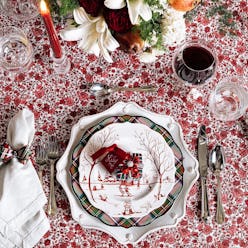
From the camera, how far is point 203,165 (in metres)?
1.20

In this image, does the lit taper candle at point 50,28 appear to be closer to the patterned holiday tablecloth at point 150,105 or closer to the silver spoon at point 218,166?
the patterned holiday tablecloth at point 150,105

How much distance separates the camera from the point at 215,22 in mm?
1316

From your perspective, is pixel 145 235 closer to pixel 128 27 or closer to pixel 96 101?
pixel 96 101

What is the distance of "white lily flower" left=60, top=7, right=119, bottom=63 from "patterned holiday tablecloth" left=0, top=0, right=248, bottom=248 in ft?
0.81

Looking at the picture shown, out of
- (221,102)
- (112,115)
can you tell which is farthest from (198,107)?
(112,115)

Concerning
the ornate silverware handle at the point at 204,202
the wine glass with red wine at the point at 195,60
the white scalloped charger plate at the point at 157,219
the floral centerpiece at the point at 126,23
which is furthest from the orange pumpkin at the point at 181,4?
the ornate silverware handle at the point at 204,202

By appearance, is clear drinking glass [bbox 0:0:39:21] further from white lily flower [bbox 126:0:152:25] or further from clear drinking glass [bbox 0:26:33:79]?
white lily flower [bbox 126:0:152:25]

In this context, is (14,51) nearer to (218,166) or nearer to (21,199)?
(21,199)

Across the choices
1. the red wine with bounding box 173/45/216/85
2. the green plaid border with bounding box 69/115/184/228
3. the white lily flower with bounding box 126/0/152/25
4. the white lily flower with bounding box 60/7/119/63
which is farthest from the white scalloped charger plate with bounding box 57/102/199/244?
the white lily flower with bounding box 126/0/152/25

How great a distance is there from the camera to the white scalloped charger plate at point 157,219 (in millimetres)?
1161

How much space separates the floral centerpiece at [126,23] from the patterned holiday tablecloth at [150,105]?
0.67 ft

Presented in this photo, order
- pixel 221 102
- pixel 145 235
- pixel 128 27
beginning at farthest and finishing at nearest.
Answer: pixel 221 102 < pixel 145 235 < pixel 128 27

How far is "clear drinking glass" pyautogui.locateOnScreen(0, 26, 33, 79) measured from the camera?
4.12ft

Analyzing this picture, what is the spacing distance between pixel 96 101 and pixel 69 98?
0.07 metres
